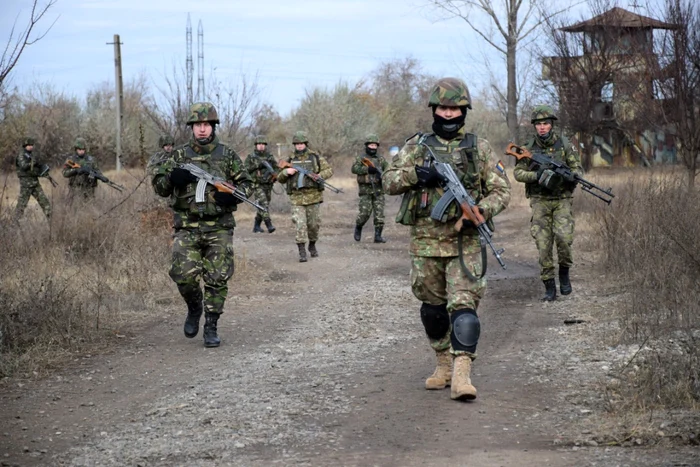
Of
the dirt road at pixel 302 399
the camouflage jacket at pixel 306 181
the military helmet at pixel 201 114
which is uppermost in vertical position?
the military helmet at pixel 201 114

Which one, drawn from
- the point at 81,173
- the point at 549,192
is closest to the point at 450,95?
the point at 549,192

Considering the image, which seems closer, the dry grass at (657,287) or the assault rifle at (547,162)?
the dry grass at (657,287)

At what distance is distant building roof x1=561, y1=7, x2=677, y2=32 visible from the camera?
14045 mm

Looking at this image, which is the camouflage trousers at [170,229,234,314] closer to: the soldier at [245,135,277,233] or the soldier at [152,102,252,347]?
the soldier at [152,102,252,347]

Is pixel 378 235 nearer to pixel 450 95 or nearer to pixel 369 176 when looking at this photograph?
pixel 369 176

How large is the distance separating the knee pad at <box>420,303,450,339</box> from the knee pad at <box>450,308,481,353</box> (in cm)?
26

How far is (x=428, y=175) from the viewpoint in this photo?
580 centimetres

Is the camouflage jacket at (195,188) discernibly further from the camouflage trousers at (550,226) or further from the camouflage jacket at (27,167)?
the camouflage jacket at (27,167)

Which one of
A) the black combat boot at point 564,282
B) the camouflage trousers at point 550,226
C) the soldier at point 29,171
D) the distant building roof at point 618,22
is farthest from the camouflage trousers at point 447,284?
the soldier at point 29,171

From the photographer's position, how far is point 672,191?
10.5 metres

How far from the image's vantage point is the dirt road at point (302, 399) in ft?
15.5

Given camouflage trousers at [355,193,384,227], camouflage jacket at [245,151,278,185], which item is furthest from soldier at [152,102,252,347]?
camouflage jacket at [245,151,278,185]

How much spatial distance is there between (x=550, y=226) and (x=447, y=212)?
3940 millimetres

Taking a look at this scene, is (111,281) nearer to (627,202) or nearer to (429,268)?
(429,268)
